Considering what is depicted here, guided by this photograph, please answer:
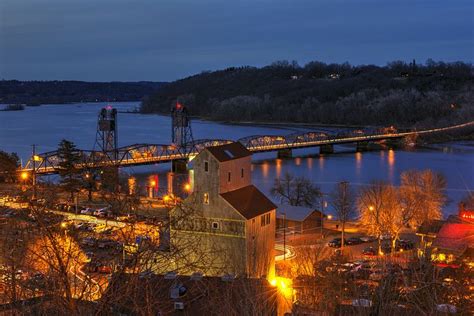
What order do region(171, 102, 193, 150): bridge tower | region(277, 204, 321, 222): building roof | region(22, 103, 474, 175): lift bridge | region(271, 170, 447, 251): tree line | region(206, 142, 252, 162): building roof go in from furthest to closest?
region(171, 102, 193, 150): bridge tower < region(22, 103, 474, 175): lift bridge < region(277, 204, 321, 222): building roof < region(271, 170, 447, 251): tree line < region(206, 142, 252, 162): building roof

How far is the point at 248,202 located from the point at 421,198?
4.90m

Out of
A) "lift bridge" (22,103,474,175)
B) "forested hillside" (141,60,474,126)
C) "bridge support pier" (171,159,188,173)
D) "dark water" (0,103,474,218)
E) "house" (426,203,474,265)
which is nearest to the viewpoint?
"house" (426,203,474,265)

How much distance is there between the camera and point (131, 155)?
24703 millimetres

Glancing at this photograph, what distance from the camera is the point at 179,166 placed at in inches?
1000

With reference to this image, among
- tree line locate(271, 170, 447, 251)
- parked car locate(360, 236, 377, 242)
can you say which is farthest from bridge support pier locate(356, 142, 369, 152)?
parked car locate(360, 236, 377, 242)

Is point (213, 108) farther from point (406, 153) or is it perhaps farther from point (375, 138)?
point (406, 153)

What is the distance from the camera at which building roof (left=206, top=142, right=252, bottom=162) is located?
8.99 meters

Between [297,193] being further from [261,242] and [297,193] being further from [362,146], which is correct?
[362,146]

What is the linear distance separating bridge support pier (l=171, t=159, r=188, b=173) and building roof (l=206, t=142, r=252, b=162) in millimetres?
15473

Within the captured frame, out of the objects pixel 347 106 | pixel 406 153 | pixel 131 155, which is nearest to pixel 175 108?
pixel 131 155

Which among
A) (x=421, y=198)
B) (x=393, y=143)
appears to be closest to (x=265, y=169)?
(x=421, y=198)

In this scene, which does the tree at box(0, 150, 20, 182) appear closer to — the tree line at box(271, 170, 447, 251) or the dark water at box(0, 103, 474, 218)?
the tree line at box(271, 170, 447, 251)

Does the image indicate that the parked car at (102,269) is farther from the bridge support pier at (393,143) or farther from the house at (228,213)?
the bridge support pier at (393,143)

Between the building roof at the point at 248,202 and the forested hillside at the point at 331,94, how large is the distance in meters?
32.3
